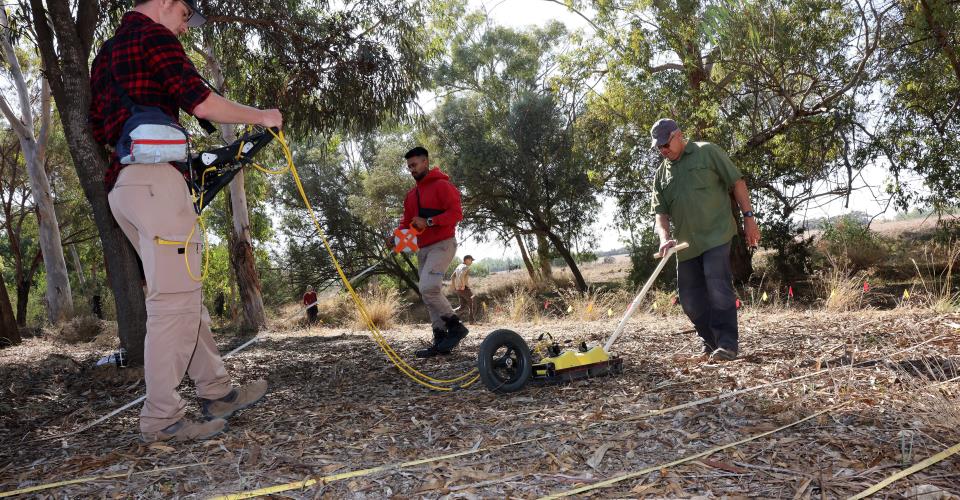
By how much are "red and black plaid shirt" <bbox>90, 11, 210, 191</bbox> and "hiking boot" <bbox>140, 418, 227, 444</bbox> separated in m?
1.19

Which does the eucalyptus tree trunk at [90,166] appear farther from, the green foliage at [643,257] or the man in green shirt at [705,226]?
the green foliage at [643,257]

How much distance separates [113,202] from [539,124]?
1966 centimetres

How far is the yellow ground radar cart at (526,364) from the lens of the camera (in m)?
3.71

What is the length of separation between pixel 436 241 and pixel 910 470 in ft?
12.8

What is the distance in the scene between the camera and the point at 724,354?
4.18 metres

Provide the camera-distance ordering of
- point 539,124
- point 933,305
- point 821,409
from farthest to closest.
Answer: point 539,124 < point 933,305 < point 821,409

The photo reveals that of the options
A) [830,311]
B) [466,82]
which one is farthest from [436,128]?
[830,311]

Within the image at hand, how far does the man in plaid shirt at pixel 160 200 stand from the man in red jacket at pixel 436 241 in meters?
2.49

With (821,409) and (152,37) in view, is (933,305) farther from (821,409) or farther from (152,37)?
(152,37)

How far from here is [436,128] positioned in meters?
23.1

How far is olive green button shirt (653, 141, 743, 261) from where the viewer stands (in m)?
4.38

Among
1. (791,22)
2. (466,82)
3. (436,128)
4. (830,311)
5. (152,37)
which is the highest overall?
(466,82)

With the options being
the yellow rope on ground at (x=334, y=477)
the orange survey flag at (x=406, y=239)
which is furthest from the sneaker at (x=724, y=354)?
the orange survey flag at (x=406, y=239)

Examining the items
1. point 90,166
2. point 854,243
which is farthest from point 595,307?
point 854,243
